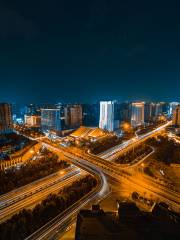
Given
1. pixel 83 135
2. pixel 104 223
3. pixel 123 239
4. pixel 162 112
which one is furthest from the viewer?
pixel 162 112

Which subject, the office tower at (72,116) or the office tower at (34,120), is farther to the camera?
the office tower at (34,120)

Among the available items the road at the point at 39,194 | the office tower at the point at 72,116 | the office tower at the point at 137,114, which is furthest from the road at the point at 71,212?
the office tower at the point at 137,114

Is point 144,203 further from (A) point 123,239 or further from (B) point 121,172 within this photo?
(A) point 123,239

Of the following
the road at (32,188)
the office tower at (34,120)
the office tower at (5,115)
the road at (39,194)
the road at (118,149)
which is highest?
the office tower at (5,115)

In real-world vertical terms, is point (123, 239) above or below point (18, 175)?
above

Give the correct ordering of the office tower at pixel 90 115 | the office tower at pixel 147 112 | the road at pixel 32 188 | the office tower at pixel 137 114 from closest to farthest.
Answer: the road at pixel 32 188, the office tower at pixel 90 115, the office tower at pixel 137 114, the office tower at pixel 147 112

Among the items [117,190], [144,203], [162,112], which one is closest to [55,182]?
[117,190]

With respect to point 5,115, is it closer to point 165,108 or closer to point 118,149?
point 118,149

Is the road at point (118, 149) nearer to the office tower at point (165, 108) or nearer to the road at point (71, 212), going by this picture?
the road at point (71, 212)
